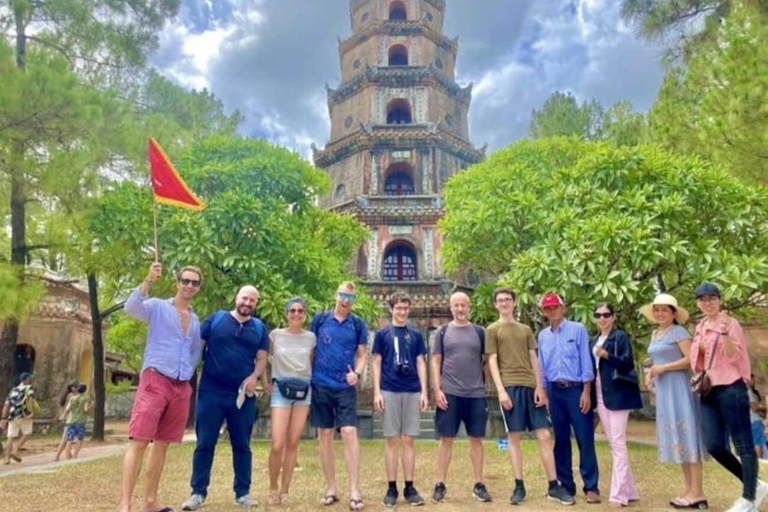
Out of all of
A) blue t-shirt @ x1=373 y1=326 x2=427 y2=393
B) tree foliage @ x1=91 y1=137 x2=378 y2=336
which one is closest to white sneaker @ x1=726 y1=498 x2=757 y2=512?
blue t-shirt @ x1=373 y1=326 x2=427 y2=393

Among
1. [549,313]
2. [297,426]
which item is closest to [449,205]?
[549,313]

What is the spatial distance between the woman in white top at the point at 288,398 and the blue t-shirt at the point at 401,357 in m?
0.65

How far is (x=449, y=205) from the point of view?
15.1m

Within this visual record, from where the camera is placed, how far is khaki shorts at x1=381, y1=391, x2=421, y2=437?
4.98m

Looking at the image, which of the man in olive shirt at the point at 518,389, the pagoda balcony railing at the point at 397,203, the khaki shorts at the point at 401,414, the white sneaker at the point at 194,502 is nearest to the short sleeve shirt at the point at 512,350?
the man in olive shirt at the point at 518,389

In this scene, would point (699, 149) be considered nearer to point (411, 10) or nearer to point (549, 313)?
point (549, 313)

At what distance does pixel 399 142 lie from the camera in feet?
71.3

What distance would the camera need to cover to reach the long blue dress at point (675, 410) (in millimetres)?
4812

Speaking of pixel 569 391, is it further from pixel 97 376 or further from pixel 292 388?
pixel 97 376

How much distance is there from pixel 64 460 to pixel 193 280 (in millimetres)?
7604

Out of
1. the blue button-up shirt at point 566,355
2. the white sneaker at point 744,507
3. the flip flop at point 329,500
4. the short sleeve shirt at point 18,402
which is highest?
the blue button-up shirt at point 566,355

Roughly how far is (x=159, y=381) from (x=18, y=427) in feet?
24.6

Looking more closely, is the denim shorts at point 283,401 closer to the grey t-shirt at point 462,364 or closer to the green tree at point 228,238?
the grey t-shirt at point 462,364

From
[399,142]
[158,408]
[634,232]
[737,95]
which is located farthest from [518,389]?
[399,142]
